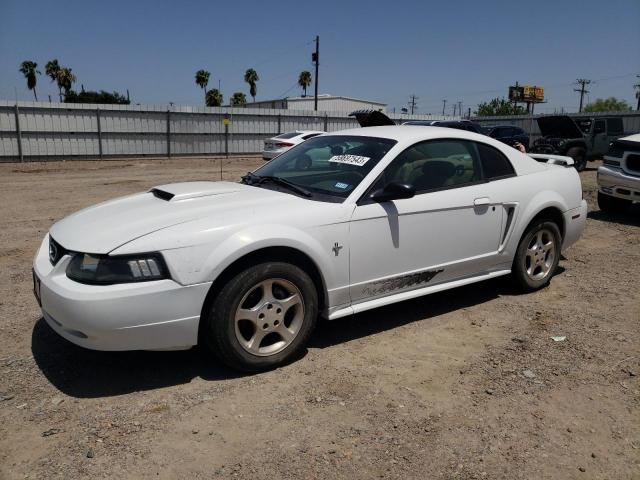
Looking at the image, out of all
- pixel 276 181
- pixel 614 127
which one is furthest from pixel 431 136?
pixel 614 127

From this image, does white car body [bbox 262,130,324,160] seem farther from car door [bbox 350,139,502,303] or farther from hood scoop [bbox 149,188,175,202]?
hood scoop [bbox 149,188,175,202]

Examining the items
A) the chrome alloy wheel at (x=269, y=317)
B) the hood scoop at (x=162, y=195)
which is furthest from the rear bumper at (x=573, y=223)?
the hood scoop at (x=162, y=195)

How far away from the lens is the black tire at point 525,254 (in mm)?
4809

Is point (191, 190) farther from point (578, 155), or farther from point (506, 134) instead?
point (506, 134)

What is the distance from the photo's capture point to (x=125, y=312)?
9.57 feet

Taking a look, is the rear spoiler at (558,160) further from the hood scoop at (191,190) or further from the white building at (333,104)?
the white building at (333,104)

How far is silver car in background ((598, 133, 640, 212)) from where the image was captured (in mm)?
8367

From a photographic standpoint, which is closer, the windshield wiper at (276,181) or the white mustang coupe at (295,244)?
the white mustang coupe at (295,244)

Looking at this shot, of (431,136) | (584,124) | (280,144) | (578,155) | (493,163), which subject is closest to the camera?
(431,136)

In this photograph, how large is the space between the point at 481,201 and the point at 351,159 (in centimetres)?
117

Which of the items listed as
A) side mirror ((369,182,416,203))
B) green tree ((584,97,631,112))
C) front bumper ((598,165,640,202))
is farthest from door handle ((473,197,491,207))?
green tree ((584,97,631,112))

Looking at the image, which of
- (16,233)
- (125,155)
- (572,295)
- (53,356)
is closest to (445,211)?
(572,295)

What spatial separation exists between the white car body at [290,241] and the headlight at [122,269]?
1.4 inches

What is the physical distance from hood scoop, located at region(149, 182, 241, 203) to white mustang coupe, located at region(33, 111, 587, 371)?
2 cm
